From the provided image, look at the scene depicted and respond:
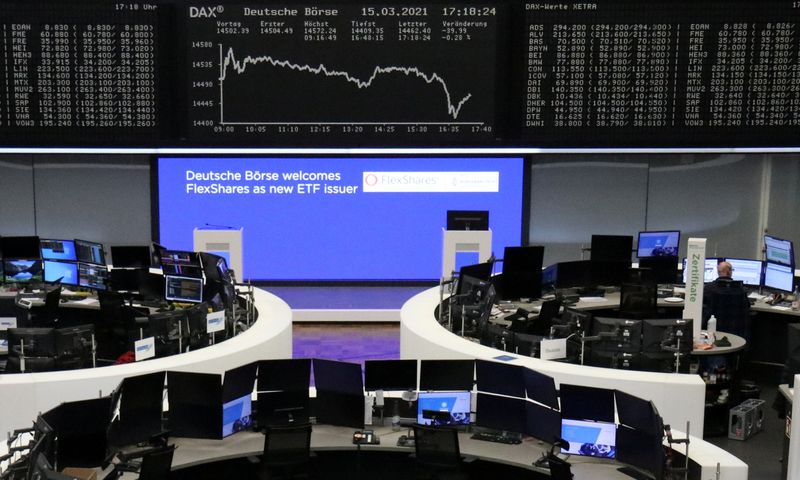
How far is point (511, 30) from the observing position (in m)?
11.4

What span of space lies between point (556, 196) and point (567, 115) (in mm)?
1864

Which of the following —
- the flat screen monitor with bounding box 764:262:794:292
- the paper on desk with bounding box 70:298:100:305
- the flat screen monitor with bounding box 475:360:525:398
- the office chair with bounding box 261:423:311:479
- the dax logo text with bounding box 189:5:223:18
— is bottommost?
the office chair with bounding box 261:423:311:479

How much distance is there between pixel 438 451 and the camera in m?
6.39

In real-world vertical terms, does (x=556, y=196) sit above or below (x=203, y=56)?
below

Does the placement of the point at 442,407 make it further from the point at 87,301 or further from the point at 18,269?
the point at 18,269

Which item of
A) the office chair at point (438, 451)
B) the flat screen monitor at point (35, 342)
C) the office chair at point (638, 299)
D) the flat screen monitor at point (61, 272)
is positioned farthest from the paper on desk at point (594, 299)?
the flat screen monitor at point (61, 272)

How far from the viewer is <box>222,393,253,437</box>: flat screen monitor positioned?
6.52 metres

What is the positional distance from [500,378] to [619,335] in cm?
169

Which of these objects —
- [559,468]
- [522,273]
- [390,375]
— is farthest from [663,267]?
[559,468]

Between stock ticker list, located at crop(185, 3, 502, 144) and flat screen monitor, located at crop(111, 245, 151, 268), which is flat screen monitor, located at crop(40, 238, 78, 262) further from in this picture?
stock ticker list, located at crop(185, 3, 502, 144)

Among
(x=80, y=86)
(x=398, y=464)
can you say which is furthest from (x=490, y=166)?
(x=398, y=464)

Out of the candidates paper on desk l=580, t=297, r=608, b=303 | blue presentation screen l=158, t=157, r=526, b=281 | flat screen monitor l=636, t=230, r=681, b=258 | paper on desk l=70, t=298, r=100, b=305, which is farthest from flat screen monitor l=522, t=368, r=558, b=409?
blue presentation screen l=158, t=157, r=526, b=281

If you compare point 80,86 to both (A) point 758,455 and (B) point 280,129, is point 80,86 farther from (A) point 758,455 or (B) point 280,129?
(A) point 758,455

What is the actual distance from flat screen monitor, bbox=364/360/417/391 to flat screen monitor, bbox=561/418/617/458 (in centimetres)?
112
